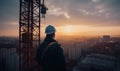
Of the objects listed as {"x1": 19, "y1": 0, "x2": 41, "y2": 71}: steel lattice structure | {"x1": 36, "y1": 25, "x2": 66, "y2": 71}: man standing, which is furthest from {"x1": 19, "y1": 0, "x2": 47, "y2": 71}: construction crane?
{"x1": 36, "y1": 25, "x2": 66, "y2": 71}: man standing

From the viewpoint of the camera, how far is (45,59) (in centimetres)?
210

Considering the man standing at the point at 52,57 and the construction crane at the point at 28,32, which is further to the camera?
the construction crane at the point at 28,32

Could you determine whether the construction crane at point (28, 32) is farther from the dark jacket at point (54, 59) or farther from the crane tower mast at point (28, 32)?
the dark jacket at point (54, 59)

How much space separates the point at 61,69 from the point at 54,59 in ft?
0.58

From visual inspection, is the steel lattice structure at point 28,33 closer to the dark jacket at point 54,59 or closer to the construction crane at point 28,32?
the construction crane at point 28,32

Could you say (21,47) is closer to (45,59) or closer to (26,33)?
(26,33)

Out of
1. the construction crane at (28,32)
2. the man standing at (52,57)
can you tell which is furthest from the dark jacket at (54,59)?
the construction crane at (28,32)

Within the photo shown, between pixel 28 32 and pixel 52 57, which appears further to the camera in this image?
pixel 28 32

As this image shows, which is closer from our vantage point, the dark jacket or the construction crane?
the dark jacket

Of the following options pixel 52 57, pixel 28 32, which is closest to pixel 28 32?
pixel 28 32

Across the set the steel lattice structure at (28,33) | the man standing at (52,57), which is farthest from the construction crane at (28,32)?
the man standing at (52,57)

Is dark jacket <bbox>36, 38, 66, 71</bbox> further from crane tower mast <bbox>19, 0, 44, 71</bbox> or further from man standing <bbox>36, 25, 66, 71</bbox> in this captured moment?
crane tower mast <bbox>19, 0, 44, 71</bbox>

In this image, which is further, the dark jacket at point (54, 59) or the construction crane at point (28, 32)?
the construction crane at point (28, 32)

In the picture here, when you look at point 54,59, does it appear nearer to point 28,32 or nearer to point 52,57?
point 52,57
